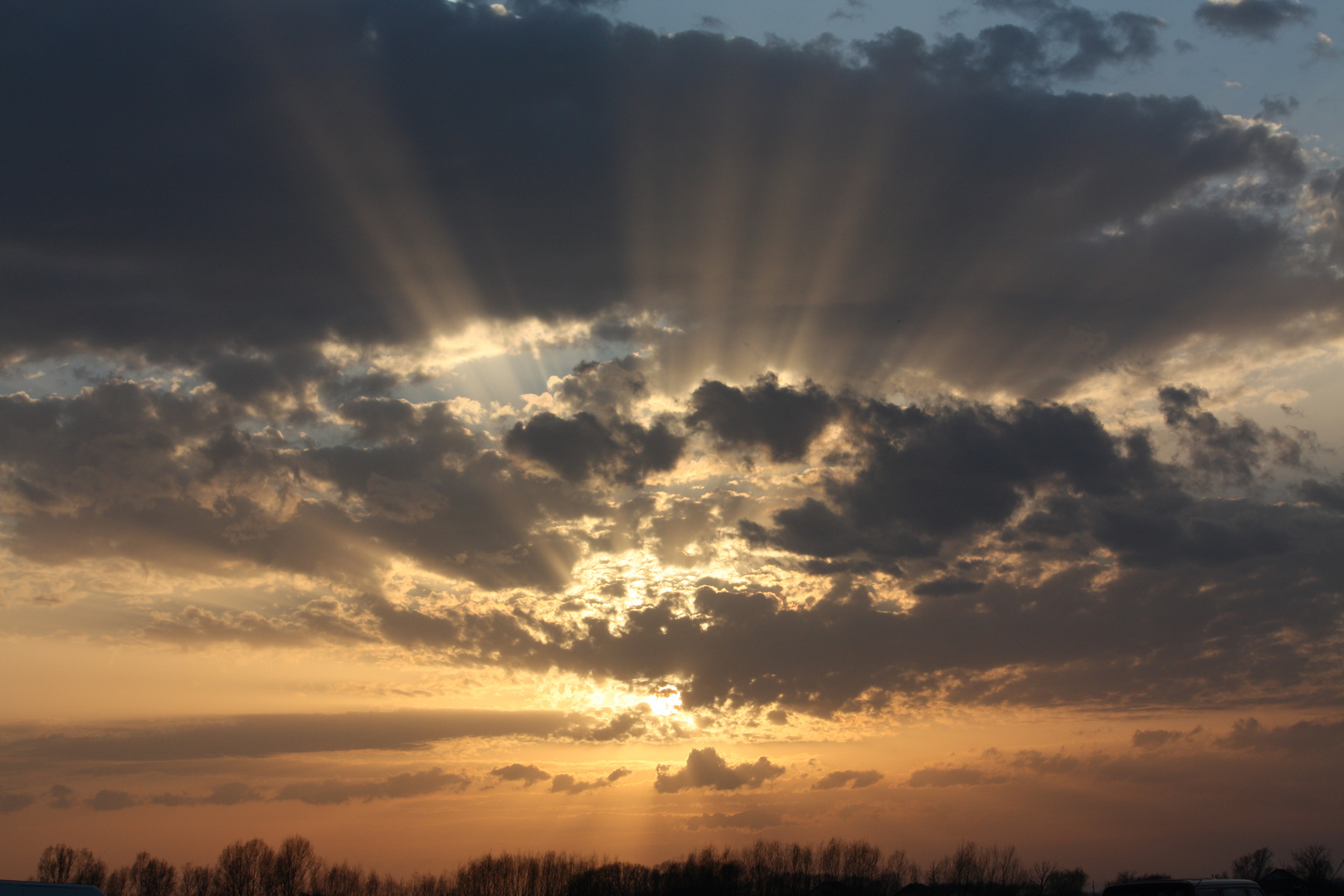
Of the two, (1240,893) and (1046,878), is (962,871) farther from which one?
(1240,893)

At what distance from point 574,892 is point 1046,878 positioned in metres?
85.7

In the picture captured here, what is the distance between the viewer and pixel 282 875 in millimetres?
135500

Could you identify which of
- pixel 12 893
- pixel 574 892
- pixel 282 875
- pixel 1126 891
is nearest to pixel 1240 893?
pixel 1126 891

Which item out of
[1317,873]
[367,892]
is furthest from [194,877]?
[1317,873]

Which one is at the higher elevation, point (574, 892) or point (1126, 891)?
point (1126, 891)

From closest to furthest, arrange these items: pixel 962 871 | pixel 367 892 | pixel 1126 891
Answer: pixel 1126 891 < pixel 367 892 < pixel 962 871

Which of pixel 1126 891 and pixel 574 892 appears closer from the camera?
pixel 1126 891

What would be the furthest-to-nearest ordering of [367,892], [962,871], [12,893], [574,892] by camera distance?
[962,871] < [574,892] < [367,892] < [12,893]

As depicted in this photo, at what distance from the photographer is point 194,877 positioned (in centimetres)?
13400

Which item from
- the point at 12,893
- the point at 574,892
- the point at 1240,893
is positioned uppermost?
the point at 1240,893

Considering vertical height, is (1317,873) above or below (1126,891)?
below

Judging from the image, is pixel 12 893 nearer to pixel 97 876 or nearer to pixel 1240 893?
pixel 1240 893

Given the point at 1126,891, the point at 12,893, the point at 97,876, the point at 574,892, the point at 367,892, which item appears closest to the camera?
the point at 1126,891

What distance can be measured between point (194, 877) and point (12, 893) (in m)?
132
